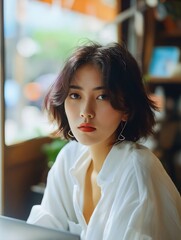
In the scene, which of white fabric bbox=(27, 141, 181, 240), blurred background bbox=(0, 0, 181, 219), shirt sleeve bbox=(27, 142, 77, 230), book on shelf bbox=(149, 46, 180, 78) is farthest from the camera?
book on shelf bbox=(149, 46, 180, 78)

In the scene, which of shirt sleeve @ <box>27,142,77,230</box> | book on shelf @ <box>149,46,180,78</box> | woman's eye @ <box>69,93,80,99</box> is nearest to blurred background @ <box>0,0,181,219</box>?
book on shelf @ <box>149,46,180,78</box>

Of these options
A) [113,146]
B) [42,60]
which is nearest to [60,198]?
[113,146]

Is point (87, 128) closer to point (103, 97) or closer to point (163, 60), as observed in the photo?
point (103, 97)

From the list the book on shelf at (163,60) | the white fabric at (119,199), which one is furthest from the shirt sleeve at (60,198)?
the book on shelf at (163,60)

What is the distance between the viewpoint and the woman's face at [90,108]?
0.94 metres

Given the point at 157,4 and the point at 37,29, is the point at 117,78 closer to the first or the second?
the point at 37,29

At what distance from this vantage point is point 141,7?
7.98ft

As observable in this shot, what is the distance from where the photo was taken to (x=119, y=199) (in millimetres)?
941

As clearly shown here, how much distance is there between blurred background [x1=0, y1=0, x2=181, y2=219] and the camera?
182 centimetres

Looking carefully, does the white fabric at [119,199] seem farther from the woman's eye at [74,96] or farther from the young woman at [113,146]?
the woman's eye at [74,96]

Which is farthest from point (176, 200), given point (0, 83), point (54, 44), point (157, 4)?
point (157, 4)

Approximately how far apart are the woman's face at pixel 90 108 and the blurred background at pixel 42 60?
1.68ft

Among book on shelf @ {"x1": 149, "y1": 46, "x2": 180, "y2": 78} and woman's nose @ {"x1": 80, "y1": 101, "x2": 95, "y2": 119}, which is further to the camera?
book on shelf @ {"x1": 149, "y1": 46, "x2": 180, "y2": 78}

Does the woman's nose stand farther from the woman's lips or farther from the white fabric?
the white fabric
